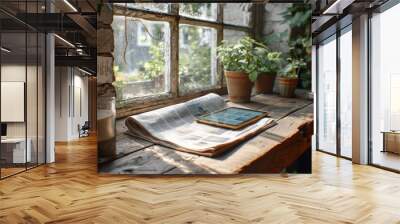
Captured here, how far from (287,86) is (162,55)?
172 centimetres

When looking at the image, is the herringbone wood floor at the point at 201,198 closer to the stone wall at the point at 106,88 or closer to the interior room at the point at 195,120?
the interior room at the point at 195,120

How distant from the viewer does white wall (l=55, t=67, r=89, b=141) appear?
12.5m

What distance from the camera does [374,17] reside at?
673 centimetres

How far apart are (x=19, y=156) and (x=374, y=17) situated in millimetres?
6163

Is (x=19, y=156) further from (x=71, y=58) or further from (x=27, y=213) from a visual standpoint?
(x=71, y=58)

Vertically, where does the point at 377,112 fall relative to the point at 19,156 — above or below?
above

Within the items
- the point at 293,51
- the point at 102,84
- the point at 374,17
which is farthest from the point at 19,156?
the point at 374,17

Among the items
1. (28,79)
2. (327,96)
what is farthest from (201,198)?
(327,96)

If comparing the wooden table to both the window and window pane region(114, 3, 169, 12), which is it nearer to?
the window

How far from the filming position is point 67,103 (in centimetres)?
1262

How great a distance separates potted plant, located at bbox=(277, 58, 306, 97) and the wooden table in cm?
14

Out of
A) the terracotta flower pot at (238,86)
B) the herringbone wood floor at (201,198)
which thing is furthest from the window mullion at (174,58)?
the herringbone wood floor at (201,198)

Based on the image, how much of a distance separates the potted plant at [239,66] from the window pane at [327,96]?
3.80 meters

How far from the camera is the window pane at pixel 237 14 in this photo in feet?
17.9
